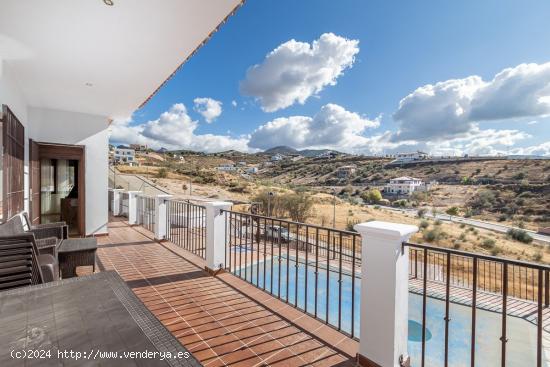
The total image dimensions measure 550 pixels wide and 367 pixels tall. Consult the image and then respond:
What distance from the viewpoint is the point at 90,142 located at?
6.47m

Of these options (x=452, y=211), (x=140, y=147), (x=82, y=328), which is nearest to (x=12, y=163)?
(x=82, y=328)

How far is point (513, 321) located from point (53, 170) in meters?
11.6

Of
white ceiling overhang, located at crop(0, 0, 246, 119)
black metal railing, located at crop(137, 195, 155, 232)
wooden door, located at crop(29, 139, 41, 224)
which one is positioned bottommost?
black metal railing, located at crop(137, 195, 155, 232)

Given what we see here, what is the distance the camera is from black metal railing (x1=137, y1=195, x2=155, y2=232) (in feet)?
25.0

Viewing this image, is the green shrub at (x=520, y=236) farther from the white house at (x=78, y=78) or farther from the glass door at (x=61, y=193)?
the glass door at (x=61, y=193)

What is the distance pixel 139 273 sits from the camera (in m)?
4.08

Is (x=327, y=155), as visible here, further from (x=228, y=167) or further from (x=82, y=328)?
(x=82, y=328)

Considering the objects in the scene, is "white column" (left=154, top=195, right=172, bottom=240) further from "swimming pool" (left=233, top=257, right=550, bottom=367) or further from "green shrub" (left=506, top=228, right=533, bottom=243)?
"green shrub" (left=506, top=228, right=533, bottom=243)

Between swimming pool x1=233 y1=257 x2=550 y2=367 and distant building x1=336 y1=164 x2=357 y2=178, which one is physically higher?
distant building x1=336 y1=164 x2=357 y2=178

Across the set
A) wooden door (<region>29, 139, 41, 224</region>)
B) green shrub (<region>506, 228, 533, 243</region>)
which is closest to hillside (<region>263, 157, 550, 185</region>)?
green shrub (<region>506, 228, 533, 243</region>)

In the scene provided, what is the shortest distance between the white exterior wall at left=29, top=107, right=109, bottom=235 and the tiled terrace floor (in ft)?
8.52

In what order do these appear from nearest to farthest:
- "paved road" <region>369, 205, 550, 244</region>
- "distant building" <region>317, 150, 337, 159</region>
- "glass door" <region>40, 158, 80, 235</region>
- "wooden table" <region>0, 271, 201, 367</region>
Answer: "wooden table" <region>0, 271, 201, 367</region>, "glass door" <region>40, 158, 80, 235</region>, "paved road" <region>369, 205, 550, 244</region>, "distant building" <region>317, 150, 337, 159</region>

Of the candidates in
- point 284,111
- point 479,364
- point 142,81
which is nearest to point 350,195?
point 284,111

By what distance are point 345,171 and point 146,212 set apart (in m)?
38.4
